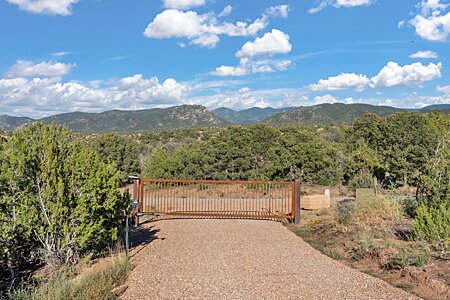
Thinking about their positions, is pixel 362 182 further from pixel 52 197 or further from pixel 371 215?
pixel 52 197

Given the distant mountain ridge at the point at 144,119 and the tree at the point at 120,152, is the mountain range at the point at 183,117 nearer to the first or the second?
the distant mountain ridge at the point at 144,119

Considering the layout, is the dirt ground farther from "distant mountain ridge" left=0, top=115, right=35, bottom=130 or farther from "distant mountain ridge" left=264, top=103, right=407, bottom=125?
"distant mountain ridge" left=264, top=103, right=407, bottom=125

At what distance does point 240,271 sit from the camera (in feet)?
21.2

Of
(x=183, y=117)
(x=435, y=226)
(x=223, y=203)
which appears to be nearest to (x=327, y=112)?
(x=183, y=117)

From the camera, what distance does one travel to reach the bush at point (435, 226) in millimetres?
7001

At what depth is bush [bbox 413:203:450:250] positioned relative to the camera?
7.00 m

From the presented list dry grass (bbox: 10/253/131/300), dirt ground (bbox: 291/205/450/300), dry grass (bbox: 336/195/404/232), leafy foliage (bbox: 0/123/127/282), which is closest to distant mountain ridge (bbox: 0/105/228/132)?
dry grass (bbox: 336/195/404/232)

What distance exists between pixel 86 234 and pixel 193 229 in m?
4.33

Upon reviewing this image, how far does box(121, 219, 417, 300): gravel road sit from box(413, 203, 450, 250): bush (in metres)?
1.79

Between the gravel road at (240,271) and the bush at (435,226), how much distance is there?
1.79 meters

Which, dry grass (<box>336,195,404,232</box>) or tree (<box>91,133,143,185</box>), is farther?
tree (<box>91,133,143,185</box>)

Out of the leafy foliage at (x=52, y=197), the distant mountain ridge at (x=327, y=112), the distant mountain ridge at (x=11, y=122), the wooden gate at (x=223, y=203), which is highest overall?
the distant mountain ridge at (x=327, y=112)

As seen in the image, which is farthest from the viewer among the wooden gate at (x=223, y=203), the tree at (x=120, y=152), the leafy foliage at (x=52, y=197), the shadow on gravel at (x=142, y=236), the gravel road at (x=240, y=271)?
the tree at (x=120, y=152)

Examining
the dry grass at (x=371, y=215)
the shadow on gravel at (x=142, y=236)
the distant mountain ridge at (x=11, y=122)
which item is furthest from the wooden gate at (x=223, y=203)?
the distant mountain ridge at (x=11, y=122)
